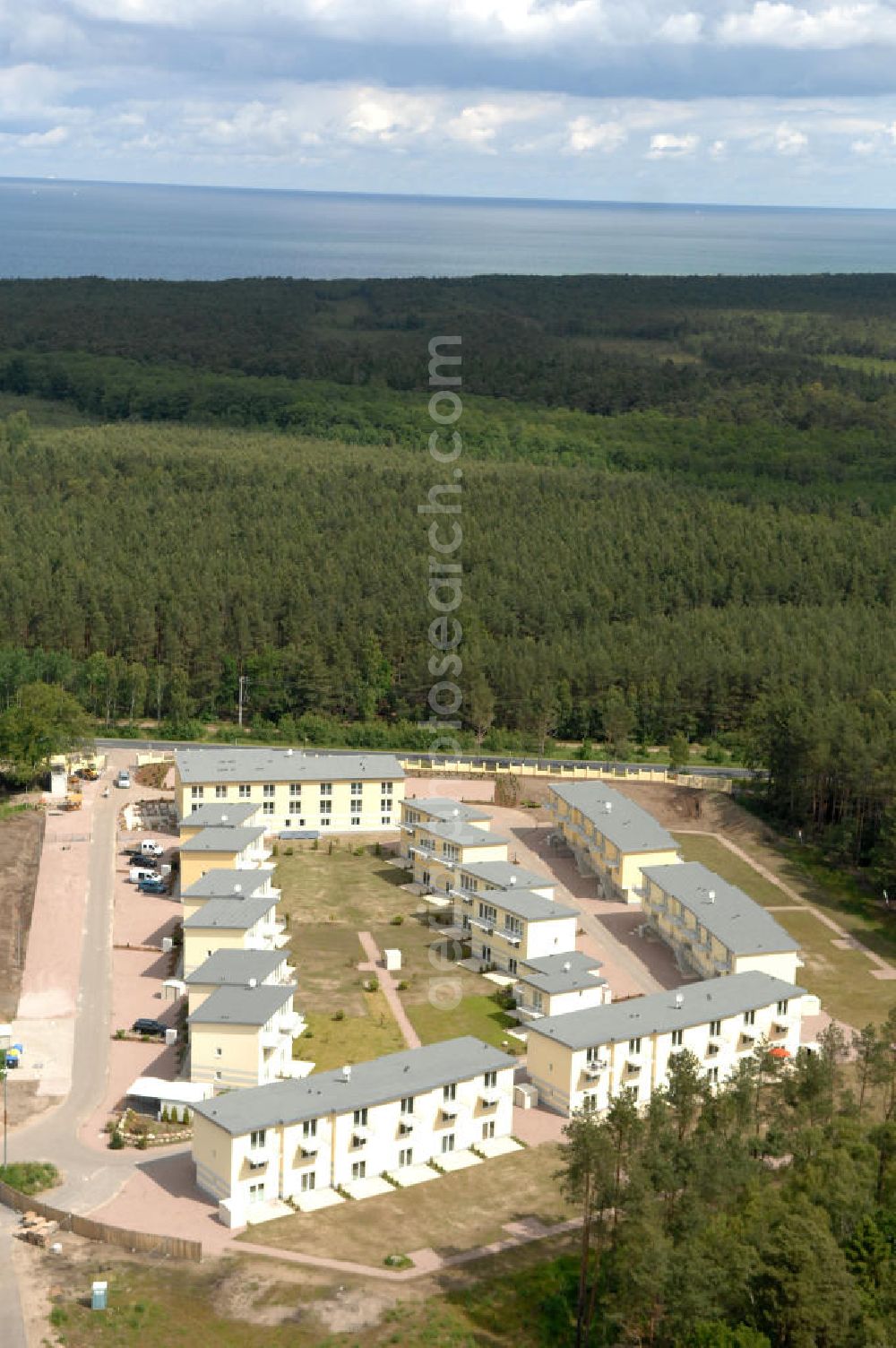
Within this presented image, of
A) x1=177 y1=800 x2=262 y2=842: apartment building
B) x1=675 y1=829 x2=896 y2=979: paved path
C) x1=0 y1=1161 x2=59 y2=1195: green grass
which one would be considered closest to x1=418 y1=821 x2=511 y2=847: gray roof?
x1=177 y1=800 x2=262 y2=842: apartment building

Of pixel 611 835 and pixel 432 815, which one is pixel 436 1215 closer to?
pixel 611 835

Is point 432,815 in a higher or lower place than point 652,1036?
higher

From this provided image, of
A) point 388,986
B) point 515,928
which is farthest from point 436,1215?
point 515,928

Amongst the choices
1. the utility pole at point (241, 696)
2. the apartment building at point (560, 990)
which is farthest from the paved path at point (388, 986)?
the utility pole at point (241, 696)

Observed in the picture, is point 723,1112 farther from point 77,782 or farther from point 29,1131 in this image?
point 77,782

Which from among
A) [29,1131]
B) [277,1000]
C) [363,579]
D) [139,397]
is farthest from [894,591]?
[139,397]

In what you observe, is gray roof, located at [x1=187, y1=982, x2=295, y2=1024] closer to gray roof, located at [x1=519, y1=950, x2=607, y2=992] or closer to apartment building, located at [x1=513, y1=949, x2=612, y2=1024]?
apartment building, located at [x1=513, y1=949, x2=612, y2=1024]
